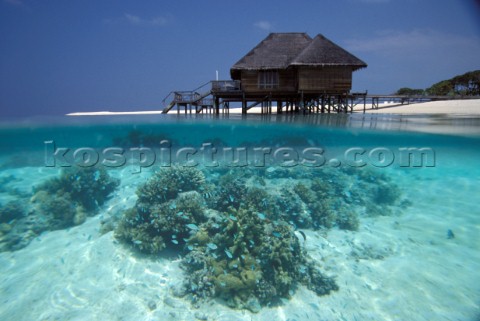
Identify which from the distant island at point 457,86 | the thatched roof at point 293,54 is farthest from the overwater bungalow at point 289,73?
the distant island at point 457,86

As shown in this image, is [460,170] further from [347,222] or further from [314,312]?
[314,312]

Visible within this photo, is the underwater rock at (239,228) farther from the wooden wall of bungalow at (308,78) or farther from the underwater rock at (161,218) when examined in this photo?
the wooden wall of bungalow at (308,78)

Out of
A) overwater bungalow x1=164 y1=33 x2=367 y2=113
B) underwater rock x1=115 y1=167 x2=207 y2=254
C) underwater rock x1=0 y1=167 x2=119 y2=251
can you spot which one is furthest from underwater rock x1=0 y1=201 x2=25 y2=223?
overwater bungalow x1=164 y1=33 x2=367 y2=113

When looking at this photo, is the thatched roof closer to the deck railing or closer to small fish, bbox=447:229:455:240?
the deck railing

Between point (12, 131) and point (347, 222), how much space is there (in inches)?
459

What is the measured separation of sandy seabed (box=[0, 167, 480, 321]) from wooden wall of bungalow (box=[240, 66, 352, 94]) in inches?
524

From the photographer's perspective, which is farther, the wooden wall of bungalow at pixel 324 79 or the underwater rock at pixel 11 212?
the wooden wall of bungalow at pixel 324 79

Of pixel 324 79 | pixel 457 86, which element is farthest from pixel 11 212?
pixel 457 86

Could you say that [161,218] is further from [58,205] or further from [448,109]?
[448,109]

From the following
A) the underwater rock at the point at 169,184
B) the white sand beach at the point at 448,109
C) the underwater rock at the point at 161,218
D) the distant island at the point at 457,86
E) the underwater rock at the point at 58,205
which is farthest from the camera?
the distant island at the point at 457,86

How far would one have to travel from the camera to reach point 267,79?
67.9 feet

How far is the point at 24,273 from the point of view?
5.67 metres

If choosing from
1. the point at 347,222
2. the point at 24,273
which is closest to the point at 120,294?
the point at 24,273

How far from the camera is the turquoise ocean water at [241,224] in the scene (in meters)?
5.20
